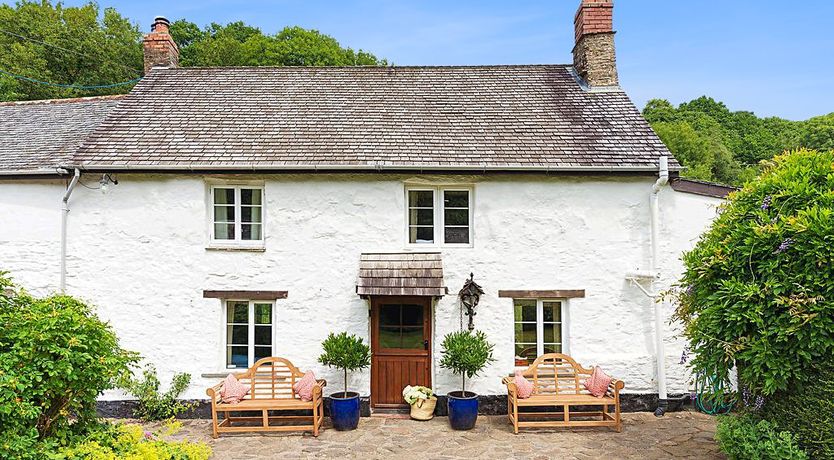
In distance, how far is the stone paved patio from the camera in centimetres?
736

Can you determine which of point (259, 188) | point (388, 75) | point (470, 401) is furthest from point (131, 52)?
point (470, 401)

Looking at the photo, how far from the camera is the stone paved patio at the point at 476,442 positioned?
24.1 feet

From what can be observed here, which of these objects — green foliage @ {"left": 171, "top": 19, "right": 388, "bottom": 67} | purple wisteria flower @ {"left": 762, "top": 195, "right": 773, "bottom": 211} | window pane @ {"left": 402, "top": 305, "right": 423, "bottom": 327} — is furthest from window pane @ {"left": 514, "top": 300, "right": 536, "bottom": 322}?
green foliage @ {"left": 171, "top": 19, "right": 388, "bottom": 67}

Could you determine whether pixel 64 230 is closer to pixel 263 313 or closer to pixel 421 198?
pixel 263 313

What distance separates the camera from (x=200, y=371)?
9.31 metres

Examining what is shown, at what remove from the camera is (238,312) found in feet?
31.6

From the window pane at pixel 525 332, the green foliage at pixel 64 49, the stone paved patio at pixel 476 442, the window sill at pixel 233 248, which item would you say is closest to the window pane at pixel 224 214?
the window sill at pixel 233 248

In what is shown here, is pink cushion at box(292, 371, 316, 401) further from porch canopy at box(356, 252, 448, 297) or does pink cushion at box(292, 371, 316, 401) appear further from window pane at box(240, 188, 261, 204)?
window pane at box(240, 188, 261, 204)

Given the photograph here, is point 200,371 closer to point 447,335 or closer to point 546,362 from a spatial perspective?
point 447,335

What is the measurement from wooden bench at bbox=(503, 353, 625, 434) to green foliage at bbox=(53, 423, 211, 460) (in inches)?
187

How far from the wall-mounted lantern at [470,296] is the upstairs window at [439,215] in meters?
0.85

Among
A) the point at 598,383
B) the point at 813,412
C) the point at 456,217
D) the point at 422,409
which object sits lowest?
the point at 422,409

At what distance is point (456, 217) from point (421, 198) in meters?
0.75

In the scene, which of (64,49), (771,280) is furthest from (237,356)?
(64,49)
